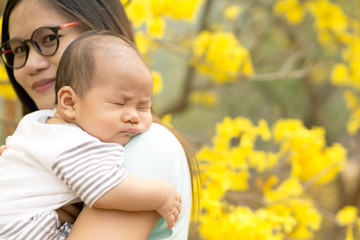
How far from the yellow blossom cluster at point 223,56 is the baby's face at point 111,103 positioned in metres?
1.56

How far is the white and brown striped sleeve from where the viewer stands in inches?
41.3

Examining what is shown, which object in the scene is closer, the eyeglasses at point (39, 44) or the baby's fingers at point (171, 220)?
the baby's fingers at point (171, 220)

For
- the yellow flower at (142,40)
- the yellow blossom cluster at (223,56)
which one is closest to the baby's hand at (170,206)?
the yellow flower at (142,40)

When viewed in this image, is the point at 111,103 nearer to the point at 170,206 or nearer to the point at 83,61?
the point at 83,61

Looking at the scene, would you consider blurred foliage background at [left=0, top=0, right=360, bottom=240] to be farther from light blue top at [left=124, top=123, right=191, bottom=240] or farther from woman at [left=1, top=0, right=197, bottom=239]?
light blue top at [left=124, top=123, right=191, bottom=240]

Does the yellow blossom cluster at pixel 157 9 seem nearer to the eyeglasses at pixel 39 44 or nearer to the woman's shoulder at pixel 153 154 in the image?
the eyeglasses at pixel 39 44

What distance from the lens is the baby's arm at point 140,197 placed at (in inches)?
41.6

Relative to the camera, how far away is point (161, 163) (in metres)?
1.14

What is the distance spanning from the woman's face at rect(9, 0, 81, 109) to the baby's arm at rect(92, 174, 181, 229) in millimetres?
509

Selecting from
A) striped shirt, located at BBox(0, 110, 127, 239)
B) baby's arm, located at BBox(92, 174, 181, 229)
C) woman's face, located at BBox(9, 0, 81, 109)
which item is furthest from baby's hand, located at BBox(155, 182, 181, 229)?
woman's face, located at BBox(9, 0, 81, 109)

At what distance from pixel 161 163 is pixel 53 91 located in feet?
1.63

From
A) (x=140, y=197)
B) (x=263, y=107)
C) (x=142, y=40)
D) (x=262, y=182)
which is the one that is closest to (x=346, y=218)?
(x=262, y=182)

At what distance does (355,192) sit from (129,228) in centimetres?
484

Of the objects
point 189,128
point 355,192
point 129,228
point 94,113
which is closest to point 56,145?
point 94,113
